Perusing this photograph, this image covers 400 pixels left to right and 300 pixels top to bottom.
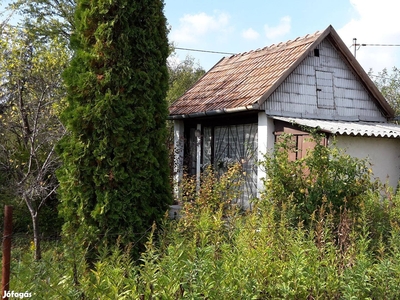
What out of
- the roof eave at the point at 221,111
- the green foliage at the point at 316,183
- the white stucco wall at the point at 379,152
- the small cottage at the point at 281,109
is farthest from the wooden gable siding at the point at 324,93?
the green foliage at the point at 316,183

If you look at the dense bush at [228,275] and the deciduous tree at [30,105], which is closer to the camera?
the dense bush at [228,275]

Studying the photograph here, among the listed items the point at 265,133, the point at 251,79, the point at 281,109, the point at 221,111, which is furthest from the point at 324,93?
the point at 221,111

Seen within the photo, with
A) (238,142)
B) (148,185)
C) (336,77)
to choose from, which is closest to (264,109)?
(238,142)

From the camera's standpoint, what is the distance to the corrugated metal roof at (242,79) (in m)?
10.5

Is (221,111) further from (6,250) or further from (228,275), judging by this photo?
(6,250)

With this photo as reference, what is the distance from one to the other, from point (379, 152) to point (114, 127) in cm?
697

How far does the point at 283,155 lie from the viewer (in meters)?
7.17

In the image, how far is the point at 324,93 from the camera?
1156 cm

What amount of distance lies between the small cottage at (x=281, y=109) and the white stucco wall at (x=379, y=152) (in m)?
0.02

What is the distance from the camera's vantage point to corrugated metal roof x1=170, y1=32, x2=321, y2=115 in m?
10.5

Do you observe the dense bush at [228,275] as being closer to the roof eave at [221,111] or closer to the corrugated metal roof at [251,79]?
the roof eave at [221,111]

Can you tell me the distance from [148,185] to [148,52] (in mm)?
2160

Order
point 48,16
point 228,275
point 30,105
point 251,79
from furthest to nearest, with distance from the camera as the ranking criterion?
point 48,16
point 251,79
point 30,105
point 228,275

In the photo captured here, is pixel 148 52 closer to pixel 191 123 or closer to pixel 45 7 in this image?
pixel 191 123
